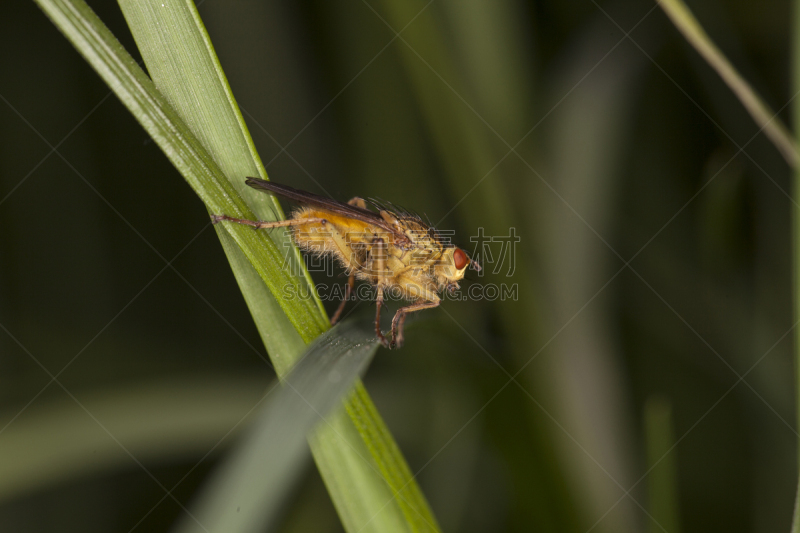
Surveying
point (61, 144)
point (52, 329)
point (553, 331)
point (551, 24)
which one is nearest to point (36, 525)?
point (52, 329)

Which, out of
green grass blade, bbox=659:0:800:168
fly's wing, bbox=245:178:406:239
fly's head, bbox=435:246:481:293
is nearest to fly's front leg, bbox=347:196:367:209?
fly's wing, bbox=245:178:406:239

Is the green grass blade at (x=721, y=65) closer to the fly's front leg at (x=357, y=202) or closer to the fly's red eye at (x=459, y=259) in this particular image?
the fly's red eye at (x=459, y=259)

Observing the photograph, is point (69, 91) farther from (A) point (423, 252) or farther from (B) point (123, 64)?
(A) point (423, 252)

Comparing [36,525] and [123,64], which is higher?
[123,64]

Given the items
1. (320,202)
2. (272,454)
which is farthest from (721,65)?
(272,454)

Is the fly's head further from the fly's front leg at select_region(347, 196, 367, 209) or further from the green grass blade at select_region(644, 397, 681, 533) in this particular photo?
the green grass blade at select_region(644, 397, 681, 533)
